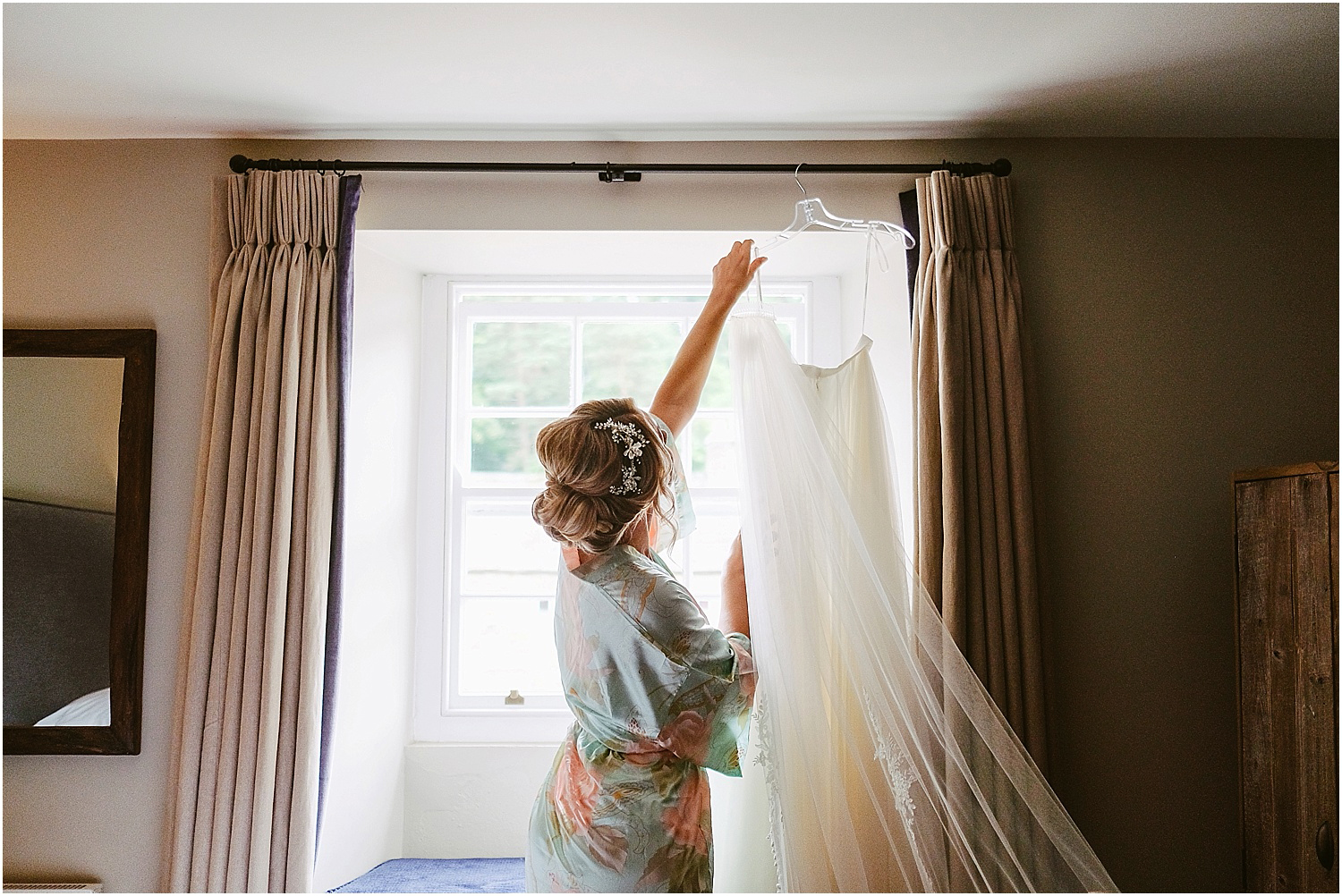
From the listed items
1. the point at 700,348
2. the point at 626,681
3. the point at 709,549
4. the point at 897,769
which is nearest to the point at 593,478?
the point at 626,681

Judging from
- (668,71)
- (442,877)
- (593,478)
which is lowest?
(442,877)

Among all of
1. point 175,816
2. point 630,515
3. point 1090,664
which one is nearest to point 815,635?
point 630,515

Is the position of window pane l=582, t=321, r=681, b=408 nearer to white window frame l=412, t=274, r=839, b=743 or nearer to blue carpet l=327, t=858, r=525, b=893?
white window frame l=412, t=274, r=839, b=743

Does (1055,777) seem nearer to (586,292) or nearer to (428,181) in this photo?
(586,292)

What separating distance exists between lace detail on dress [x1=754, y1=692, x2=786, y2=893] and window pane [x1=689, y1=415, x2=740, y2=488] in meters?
1.22

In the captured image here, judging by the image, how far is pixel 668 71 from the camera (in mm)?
1896

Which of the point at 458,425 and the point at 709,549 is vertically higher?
the point at 458,425

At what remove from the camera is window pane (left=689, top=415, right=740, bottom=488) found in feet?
9.04

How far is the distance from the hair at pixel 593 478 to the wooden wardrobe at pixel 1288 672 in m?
1.36

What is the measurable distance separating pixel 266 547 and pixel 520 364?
1.03 metres

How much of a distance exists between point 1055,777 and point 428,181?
2222 millimetres

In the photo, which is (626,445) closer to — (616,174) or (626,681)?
(626,681)

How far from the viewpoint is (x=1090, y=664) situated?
7.06ft

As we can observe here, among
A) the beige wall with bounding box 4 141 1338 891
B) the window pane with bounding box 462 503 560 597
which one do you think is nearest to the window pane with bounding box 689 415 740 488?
the window pane with bounding box 462 503 560 597
